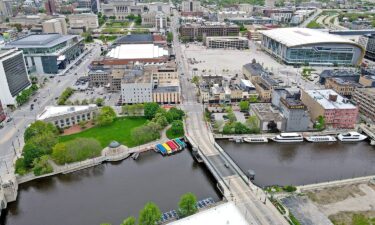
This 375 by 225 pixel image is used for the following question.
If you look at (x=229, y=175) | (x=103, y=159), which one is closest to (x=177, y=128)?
(x=103, y=159)

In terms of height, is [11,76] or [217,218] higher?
[11,76]

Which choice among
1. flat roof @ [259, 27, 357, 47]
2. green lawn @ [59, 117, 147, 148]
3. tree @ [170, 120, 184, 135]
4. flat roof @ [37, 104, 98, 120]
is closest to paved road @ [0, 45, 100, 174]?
flat roof @ [37, 104, 98, 120]

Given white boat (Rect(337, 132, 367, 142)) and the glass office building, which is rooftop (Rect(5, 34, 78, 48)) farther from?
white boat (Rect(337, 132, 367, 142))

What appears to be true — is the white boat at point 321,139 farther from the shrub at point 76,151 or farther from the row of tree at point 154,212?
the shrub at point 76,151

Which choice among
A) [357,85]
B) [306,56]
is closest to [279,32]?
[306,56]

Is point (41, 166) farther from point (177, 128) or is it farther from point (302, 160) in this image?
point (302, 160)

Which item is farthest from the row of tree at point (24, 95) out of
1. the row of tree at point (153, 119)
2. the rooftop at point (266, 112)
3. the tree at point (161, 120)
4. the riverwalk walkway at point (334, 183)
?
the riverwalk walkway at point (334, 183)
